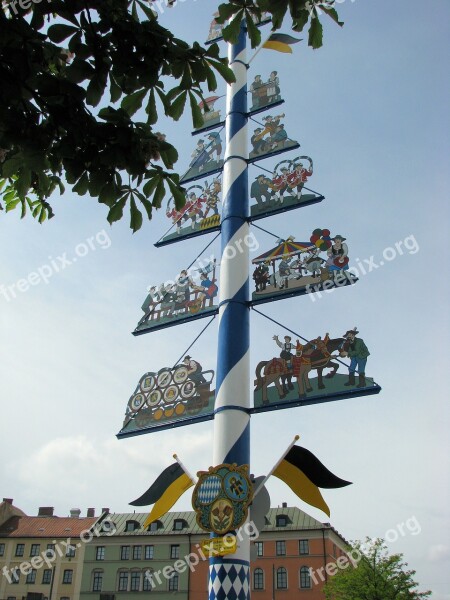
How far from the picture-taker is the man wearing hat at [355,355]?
31.7ft

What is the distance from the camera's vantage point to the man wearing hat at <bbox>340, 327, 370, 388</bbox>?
31.7ft

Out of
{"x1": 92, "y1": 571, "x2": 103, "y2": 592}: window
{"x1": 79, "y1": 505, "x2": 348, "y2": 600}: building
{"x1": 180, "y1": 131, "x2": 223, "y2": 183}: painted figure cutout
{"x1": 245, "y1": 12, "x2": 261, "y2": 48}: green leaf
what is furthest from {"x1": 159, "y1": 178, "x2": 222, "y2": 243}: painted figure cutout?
{"x1": 92, "y1": 571, "x2": 103, "y2": 592}: window

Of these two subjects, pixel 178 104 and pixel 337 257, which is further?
pixel 337 257

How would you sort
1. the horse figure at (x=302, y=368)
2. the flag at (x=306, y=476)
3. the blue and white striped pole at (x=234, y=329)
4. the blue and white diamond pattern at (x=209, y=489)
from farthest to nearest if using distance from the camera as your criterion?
the horse figure at (x=302, y=368) < the flag at (x=306, y=476) < the blue and white diamond pattern at (x=209, y=489) < the blue and white striped pole at (x=234, y=329)

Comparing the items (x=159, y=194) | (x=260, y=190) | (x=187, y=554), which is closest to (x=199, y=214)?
(x=260, y=190)

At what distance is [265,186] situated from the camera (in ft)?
40.1

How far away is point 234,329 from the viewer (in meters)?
10.4

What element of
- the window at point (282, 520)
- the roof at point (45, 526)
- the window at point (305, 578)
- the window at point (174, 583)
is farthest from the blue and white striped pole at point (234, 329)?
the roof at point (45, 526)

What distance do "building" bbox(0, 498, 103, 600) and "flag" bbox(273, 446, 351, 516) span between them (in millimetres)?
40683

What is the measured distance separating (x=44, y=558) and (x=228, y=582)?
4574 cm

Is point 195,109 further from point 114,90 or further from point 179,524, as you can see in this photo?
point 179,524

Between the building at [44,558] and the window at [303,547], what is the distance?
1515cm

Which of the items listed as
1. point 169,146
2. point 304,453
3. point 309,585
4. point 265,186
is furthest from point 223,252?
point 309,585

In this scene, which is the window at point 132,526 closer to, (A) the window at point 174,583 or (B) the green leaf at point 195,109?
(A) the window at point 174,583
